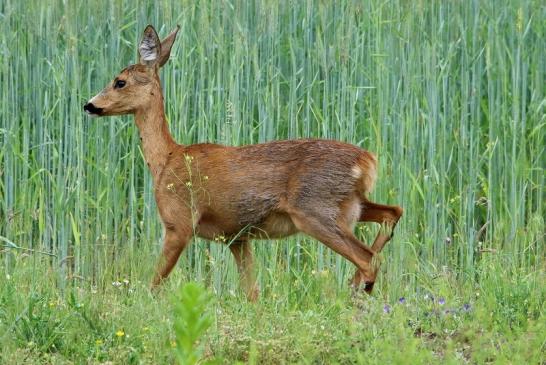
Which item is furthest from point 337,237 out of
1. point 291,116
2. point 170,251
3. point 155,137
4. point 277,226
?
point 155,137

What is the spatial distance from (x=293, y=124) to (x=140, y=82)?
1059 mm

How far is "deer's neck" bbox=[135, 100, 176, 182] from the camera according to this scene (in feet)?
24.5

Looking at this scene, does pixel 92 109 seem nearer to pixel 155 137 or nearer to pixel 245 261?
pixel 155 137

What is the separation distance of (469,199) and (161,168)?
6.57 feet

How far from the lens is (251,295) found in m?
6.96

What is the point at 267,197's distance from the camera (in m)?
7.00

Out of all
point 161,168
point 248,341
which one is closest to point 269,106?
point 161,168

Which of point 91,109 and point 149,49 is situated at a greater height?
point 149,49

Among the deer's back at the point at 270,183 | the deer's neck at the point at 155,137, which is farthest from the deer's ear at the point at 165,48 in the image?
the deer's back at the point at 270,183

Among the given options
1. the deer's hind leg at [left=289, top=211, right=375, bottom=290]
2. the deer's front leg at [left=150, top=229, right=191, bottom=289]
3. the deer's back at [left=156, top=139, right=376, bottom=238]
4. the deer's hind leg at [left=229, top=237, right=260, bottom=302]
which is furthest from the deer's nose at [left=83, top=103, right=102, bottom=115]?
the deer's hind leg at [left=289, top=211, right=375, bottom=290]

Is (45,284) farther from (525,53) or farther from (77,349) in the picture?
(525,53)

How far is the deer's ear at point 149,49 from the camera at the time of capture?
295 inches

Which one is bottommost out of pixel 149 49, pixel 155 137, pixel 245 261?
pixel 245 261

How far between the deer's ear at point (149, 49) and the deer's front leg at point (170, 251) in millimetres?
1152
